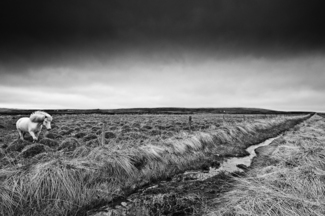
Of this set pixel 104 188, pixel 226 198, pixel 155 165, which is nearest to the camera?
pixel 226 198

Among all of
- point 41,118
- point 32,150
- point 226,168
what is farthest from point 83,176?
point 41,118

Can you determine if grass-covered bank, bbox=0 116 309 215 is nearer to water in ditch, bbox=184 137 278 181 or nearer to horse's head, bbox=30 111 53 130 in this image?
water in ditch, bbox=184 137 278 181

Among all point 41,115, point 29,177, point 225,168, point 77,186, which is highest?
point 41,115

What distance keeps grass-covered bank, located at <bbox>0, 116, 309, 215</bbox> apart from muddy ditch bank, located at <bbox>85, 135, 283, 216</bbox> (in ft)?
1.04

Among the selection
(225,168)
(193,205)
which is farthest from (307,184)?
(225,168)

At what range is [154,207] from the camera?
13.1ft

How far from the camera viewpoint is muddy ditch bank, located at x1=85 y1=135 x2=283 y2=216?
152 inches

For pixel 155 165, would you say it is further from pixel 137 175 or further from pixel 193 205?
pixel 193 205

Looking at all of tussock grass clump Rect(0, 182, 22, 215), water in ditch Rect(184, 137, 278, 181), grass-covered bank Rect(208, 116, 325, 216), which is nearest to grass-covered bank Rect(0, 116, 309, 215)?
tussock grass clump Rect(0, 182, 22, 215)

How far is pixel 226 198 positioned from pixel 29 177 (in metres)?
4.48

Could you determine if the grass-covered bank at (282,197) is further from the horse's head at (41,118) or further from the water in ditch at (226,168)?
the horse's head at (41,118)

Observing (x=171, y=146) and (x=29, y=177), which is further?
(x=171, y=146)

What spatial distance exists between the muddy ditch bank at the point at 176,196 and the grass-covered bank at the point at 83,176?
32cm

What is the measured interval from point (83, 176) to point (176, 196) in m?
2.45
